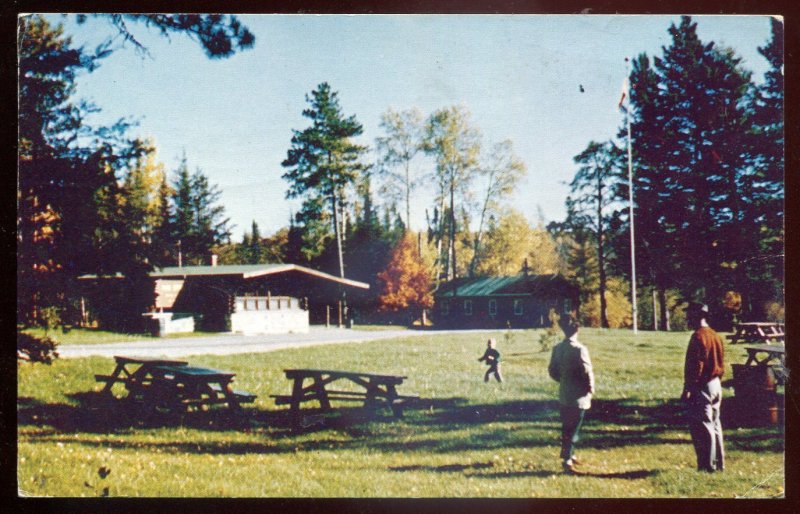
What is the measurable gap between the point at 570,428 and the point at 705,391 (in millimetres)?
1434

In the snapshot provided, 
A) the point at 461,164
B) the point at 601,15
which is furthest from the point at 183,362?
the point at 601,15

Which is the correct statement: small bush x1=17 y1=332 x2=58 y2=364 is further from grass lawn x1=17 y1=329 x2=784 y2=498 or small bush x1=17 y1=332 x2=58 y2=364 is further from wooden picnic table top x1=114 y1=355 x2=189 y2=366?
wooden picnic table top x1=114 y1=355 x2=189 y2=366

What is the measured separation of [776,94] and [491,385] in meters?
4.33

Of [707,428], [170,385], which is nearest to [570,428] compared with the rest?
[707,428]

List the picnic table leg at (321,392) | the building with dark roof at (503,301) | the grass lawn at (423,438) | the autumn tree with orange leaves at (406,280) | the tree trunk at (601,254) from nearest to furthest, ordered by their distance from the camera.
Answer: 1. the grass lawn at (423,438)
2. the tree trunk at (601,254)
3. the picnic table leg at (321,392)
4. the building with dark roof at (503,301)
5. the autumn tree with orange leaves at (406,280)

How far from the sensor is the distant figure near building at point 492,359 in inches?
241

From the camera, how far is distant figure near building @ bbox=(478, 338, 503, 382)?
241 inches

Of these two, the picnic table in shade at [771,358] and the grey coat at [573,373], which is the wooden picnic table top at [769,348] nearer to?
the picnic table in shade at [771,358]

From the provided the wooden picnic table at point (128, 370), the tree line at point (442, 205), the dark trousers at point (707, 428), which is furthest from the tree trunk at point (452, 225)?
the wooden picnic table at point (128, 370)

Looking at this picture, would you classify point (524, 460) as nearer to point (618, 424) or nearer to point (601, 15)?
point (618, 424)

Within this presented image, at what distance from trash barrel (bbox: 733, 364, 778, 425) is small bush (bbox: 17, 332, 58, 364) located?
768cm

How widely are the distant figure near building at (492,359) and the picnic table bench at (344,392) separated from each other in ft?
2.84

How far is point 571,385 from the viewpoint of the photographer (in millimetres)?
5652

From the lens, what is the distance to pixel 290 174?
20.7 ft
